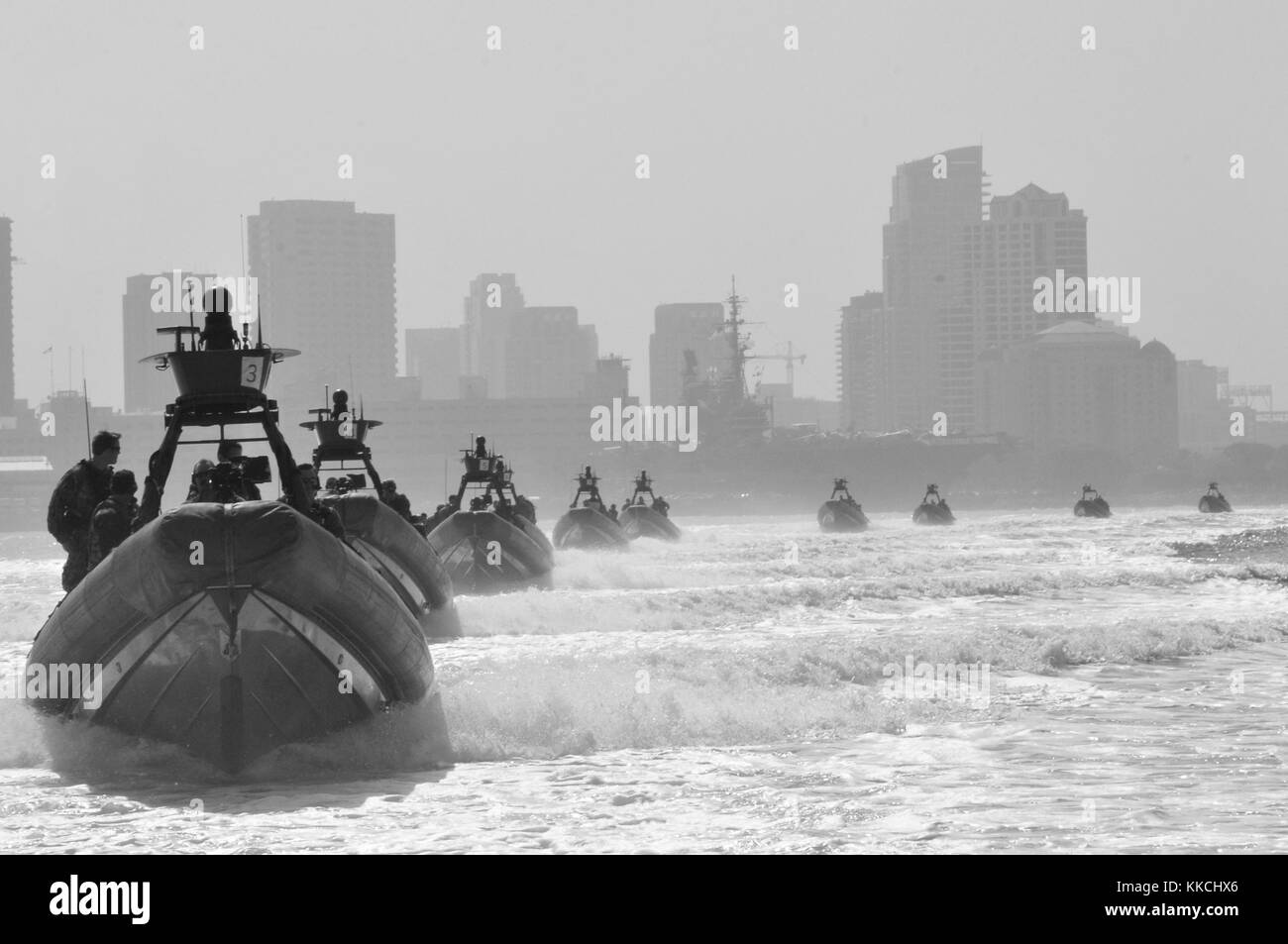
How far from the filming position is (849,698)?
1762 cm

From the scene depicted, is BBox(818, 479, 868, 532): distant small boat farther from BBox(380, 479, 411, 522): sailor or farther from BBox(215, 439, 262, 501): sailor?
BBox(215, 439, 262, 501): sailor

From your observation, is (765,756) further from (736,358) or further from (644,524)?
(736,358)

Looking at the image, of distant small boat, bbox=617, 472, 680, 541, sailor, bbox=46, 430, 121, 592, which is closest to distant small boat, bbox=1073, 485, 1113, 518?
distant small boat, bbox=617, 472, 680, 541

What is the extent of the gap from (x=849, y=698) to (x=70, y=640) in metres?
7.81

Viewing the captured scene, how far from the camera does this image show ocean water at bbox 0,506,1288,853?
11.2 m

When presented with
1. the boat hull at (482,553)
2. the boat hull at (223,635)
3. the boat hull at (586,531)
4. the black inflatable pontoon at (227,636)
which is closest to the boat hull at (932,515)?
the boat hull at (586,531)

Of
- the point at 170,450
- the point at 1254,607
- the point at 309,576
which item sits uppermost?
the point at 170,450

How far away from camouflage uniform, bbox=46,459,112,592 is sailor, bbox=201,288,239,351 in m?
1.75

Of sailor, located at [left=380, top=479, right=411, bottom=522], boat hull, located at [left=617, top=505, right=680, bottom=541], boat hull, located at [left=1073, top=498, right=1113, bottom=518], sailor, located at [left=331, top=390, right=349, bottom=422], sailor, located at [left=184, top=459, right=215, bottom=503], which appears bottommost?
boat hull, located at [left=1073, top=498, right=1113, bottom=518]

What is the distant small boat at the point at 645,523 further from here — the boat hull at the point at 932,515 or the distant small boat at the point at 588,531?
the boat hull at the point at 932,515

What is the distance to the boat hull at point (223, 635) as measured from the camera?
1284 cm

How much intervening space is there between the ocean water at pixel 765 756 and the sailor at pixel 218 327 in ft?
11.4
